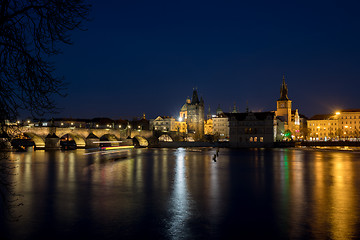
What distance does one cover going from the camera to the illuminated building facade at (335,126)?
16012 centimetres

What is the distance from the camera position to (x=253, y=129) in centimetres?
10362

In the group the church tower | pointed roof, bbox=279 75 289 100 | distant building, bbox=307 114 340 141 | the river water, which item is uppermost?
pointed roof, bbox=279 75 289 100

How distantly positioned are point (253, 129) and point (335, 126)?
83.0 meters

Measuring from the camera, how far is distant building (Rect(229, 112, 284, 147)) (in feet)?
333

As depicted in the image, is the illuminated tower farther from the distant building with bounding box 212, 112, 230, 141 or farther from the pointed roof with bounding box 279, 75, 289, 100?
the pointed roof with bounding box 279, 75, 289, 100

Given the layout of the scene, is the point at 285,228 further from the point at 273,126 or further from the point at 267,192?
the point at 273,126

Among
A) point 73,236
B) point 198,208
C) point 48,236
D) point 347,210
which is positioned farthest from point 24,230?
point 347,210

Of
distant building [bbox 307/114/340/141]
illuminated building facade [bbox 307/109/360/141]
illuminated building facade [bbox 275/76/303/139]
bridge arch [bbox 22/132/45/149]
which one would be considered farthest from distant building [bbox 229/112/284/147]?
distant building [bbox 307/114/340/141]

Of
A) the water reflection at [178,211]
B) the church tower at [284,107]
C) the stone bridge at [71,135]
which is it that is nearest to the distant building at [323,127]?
the church tower at [284,107]

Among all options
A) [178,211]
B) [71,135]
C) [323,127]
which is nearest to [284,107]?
[323,127]

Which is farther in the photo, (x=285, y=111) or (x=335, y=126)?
(x=335, y=126)

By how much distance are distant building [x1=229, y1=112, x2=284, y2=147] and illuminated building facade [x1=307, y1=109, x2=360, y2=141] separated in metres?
66.2

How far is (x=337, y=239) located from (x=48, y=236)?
29.7ft

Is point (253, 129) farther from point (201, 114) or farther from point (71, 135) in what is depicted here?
point (201, 114)
